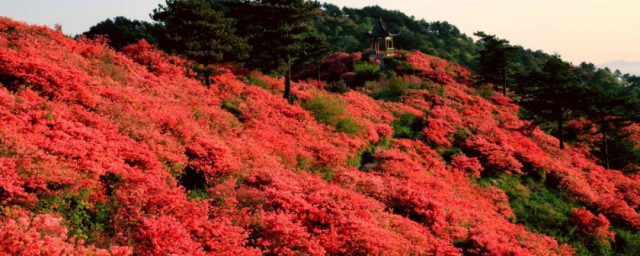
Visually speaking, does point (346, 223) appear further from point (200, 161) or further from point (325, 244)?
point (200, 161)

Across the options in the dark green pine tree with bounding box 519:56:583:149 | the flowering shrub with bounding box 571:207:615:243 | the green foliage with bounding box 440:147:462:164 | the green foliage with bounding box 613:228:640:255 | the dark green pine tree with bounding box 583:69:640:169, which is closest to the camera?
the flowering shrub with bounding box 571:207:615:243

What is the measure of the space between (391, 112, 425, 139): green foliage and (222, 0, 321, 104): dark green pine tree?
819 cm

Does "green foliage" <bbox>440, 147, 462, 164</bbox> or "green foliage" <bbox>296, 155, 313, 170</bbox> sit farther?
"green foliage" <bbox>440, 147, 462, 164</bbox>

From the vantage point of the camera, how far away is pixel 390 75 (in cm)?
4547

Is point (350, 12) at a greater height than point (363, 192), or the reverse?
point (350, 12)

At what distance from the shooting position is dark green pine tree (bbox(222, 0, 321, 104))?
2498cm

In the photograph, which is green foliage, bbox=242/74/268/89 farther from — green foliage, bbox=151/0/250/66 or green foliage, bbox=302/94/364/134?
green foliage, bbox=302/94/364/134

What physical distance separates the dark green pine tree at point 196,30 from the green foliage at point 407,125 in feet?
42.6

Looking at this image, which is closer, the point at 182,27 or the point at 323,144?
the point at 323,144

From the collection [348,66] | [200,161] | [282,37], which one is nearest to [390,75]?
[348,66]

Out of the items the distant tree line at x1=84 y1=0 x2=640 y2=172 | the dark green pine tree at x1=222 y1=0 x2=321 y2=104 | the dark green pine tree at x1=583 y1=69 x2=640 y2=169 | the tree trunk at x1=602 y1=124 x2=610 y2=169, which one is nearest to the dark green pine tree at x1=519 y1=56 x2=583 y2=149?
the distant tree line at x1=84 y1=0 x2=640 y2=172

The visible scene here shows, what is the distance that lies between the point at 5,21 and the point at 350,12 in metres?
126

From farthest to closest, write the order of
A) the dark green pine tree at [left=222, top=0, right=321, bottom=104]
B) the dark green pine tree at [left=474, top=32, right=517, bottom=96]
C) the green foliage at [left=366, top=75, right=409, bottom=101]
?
the dark green pine tree at [left=474, top=32, right=517, bottom=96] < the green foliage at [left=366, top=75, right=409, bottom=101] < the dark green pine tree at [left=222, top=0, right=321, bottom=104]

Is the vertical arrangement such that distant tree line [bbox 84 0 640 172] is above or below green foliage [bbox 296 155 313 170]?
above
